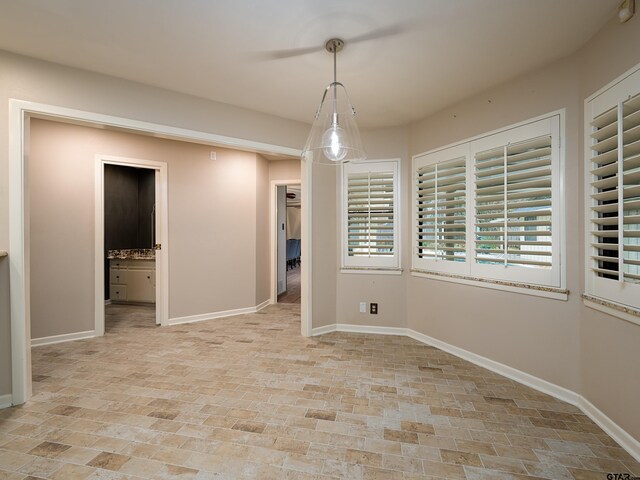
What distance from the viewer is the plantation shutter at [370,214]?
3.95 metres

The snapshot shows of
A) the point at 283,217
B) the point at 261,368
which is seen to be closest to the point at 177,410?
the point at 261,368

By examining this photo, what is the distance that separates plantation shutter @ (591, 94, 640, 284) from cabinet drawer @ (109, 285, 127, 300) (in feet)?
19.8

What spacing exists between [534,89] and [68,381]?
14.7ft

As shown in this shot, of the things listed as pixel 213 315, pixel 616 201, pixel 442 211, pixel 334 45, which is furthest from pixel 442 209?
pixel 213 315

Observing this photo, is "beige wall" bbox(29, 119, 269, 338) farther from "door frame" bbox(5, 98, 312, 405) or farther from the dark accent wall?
the dark accent wall

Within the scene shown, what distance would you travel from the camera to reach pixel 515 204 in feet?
8.81

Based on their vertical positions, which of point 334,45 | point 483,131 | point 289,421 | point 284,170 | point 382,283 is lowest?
point 289,421

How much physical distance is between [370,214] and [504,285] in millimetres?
1687

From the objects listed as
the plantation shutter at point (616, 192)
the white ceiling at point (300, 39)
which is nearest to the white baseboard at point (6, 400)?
the white ceiling at point (300, 39)

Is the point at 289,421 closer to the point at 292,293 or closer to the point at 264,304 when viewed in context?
the point at 264,304

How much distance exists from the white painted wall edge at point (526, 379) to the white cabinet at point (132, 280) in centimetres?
301

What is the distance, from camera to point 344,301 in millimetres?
4121

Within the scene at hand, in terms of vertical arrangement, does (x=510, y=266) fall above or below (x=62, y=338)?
above

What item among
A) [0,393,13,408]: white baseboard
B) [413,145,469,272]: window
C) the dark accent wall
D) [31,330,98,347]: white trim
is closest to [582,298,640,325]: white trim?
[413,145,469,272]: window
